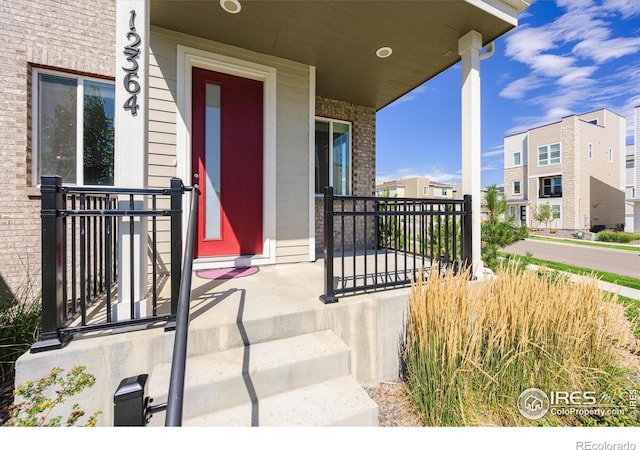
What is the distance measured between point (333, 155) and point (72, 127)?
3.98 meters

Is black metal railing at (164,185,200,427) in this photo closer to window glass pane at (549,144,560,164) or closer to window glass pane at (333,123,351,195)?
window glass pane at (333,123,351,195)

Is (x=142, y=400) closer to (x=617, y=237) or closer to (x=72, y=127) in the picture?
(x=72, y=127)

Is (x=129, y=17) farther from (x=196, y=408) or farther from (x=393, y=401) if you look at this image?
(x=393, y=401)

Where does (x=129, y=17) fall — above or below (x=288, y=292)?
above

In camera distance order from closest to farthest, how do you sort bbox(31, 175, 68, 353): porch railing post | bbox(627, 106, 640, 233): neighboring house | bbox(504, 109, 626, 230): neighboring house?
bbox(31, 175, 68, 353): porch railing post
bbox(627, 106, 640, 233): neighboring house
bbox(504, 109, 626, 230): neighboring house

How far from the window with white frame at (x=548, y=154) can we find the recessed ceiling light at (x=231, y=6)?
26.3 m

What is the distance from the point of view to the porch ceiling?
2756 mm

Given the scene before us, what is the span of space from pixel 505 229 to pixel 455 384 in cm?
323

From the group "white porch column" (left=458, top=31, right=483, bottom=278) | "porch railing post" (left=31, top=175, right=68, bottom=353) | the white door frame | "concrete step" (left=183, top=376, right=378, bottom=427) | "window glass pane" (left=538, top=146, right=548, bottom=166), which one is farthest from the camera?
"window glass pane" (left=538, top=146, right=548, bottom=166)

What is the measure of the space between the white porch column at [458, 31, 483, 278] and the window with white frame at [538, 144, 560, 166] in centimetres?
2420

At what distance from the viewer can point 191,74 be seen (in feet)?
10.9

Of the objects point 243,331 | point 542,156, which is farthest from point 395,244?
point 542,156

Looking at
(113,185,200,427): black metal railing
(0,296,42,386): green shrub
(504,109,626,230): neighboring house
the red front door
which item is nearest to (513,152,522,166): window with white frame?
(504,109,626,230): neighboring house
